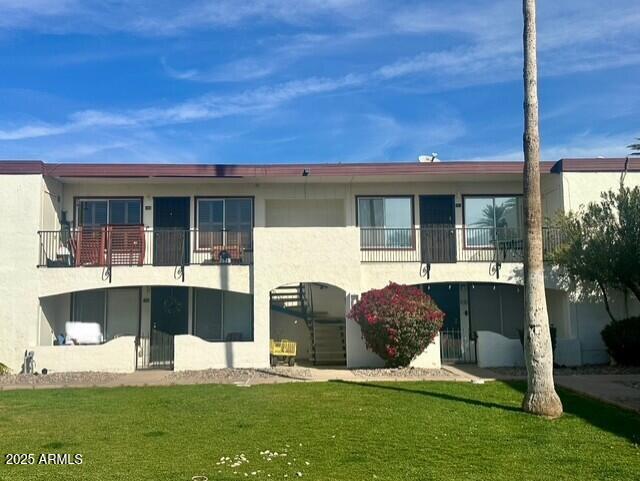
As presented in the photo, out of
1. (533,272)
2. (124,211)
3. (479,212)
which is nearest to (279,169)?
(124,211)

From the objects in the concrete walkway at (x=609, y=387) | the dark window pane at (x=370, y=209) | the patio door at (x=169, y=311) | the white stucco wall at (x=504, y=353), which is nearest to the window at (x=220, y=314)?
the patio door at (x=169, y=311)

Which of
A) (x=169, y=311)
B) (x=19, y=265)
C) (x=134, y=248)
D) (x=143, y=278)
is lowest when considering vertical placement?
(x=169, y=311)

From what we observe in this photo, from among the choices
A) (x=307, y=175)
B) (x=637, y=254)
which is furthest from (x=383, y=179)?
(x=637, y=254)

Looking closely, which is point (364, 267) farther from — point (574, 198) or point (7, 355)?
point (7, 355)

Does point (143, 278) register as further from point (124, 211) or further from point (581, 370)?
point (581, 370)

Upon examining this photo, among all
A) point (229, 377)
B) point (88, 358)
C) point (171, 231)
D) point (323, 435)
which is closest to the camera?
point (323, 435)

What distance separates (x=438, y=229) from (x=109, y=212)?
9.65 m

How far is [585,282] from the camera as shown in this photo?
18.0 m

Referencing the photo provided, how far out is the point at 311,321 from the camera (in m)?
20.2

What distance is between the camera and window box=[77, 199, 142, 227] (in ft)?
65.4

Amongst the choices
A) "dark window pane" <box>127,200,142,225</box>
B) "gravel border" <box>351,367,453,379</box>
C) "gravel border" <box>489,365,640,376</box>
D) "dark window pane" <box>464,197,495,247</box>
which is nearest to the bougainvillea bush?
"gravel border" <box>351,367,453,379</box>

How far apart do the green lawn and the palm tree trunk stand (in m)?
0.43

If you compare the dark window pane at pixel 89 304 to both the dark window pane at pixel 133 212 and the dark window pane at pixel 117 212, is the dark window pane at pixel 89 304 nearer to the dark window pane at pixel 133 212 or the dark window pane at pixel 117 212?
the dark window pane at pixel 117 212

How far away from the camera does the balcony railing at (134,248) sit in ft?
59.7
